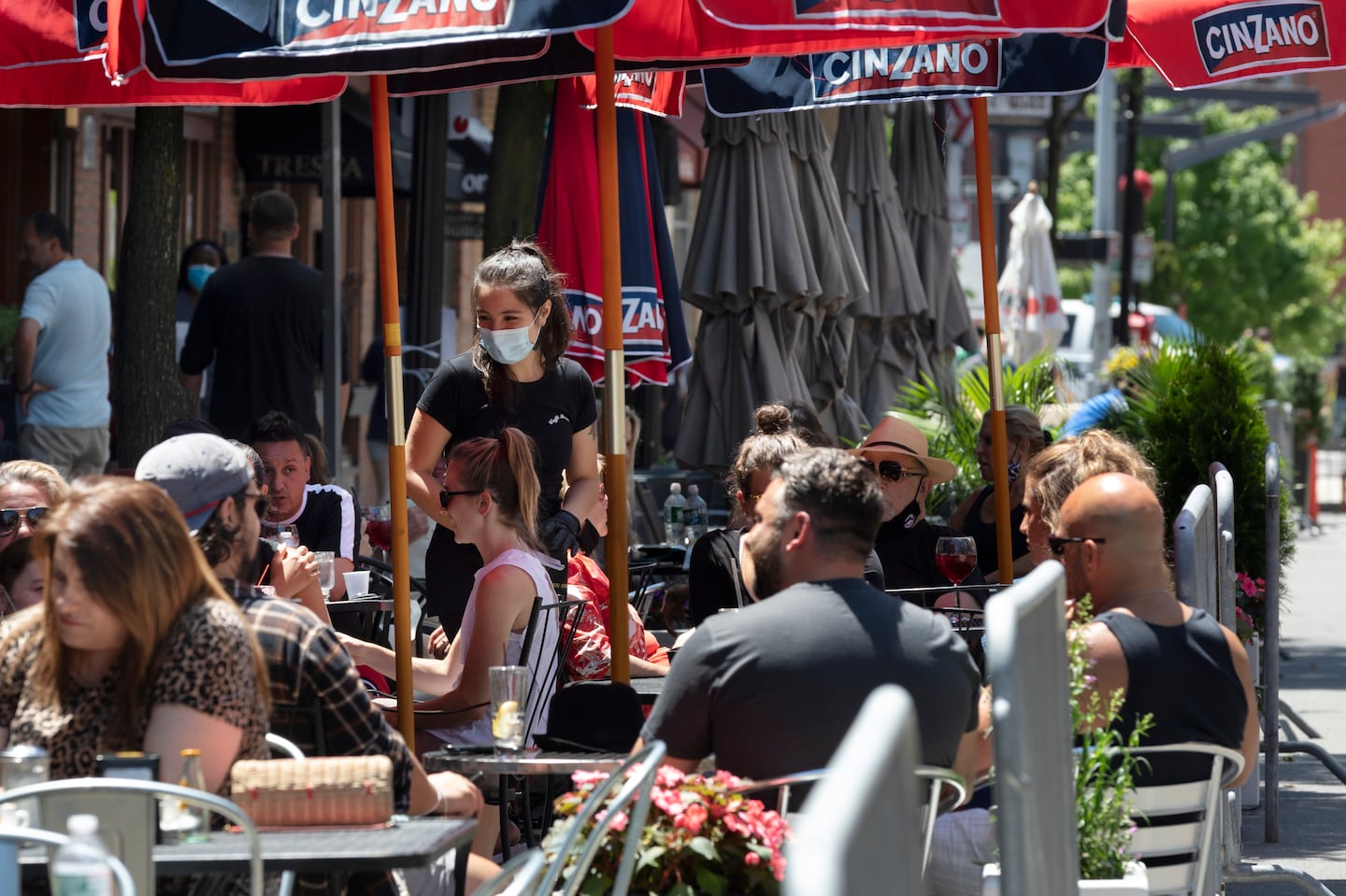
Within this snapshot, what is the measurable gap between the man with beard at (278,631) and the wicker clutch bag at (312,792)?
0.89 feet

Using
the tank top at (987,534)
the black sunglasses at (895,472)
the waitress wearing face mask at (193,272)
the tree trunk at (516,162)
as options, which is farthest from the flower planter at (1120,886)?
the waitress wearing face mask at (193,272)

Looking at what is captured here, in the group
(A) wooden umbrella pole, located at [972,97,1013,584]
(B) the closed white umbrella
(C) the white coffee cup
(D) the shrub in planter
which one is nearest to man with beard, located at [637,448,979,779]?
(C) the white coffee cup

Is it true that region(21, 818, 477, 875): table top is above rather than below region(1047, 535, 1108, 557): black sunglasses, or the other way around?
below

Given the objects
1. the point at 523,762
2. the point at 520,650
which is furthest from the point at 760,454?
the point at 523,762

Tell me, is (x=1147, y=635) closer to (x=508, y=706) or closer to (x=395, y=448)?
(x=508, y=706)

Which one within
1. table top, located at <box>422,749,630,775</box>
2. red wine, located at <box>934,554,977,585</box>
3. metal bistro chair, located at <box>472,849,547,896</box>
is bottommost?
metal bistro chair, located at <box>472,849,547,896</box>

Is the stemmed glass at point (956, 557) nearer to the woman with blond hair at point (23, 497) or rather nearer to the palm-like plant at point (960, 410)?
the woman with blond hair at point (23, 497)

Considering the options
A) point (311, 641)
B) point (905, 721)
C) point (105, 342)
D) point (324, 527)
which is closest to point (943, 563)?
point (324, 527)

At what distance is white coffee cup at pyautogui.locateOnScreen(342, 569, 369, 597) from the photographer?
677 centimetres

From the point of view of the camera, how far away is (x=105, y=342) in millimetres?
10641

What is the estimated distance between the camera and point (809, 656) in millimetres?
3777

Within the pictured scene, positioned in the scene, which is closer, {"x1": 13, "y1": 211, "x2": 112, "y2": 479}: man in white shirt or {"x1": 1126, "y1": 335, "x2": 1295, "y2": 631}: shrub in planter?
{"x1": 1126, "y1": 335, "x2": 1295, "y2": 631}: shrub in planter

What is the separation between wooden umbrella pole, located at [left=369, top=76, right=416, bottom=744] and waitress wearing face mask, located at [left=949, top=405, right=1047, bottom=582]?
2.96m

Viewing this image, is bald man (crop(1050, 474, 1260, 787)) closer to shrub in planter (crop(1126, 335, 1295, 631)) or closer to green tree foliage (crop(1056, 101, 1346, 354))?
shrub in planter (crop(1126, 335, 1295, 631))
